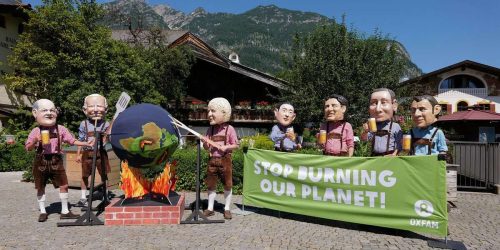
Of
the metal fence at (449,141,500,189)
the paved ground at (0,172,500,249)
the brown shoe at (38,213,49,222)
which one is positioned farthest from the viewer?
the metal fence at (449,141,500,189)

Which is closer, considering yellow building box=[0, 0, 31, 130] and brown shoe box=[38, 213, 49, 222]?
brown shoe box=[38, 213, 49, 222]

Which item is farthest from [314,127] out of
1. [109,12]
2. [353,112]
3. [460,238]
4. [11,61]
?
[11,61]

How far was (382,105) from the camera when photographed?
18.9 feet

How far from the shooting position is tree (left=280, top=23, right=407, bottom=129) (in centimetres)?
1831

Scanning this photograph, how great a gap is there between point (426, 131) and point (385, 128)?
62 centimetres

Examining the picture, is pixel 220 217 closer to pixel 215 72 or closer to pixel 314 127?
pixel 314 127

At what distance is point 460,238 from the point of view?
17.2ft

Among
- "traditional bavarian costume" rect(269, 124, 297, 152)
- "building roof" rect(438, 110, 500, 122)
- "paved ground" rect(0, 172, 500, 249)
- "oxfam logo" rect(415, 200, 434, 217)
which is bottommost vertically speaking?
"paved ground" rect(0, 172, 500, 249)

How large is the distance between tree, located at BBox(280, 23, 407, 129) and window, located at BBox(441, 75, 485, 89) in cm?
1202

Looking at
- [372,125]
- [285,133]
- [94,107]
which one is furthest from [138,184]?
[372,125]

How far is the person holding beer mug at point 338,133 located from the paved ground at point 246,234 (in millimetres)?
1206

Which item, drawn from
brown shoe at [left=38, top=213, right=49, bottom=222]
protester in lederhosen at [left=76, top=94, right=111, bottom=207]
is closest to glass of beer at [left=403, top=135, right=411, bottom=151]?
protester in lederhosen at [left=76, top=94, right=111, bottom=207]

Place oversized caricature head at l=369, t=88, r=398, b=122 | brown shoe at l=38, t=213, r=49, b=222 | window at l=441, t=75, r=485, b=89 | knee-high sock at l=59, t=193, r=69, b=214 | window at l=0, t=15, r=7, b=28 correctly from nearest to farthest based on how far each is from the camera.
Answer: oversized caricature head at l=369, t=88, r=398, b=122
brown shoe at l=38, t=213, r=49, b=222
knee-high sock at l=59, t=193, r=69, b=214
window at l=0, t=15, r=7, b=28
window at l=441, t=75, r=485, b=89

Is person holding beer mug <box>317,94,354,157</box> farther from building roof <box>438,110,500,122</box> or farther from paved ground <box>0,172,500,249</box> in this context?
building roof <box>438,110,500,122</box>
